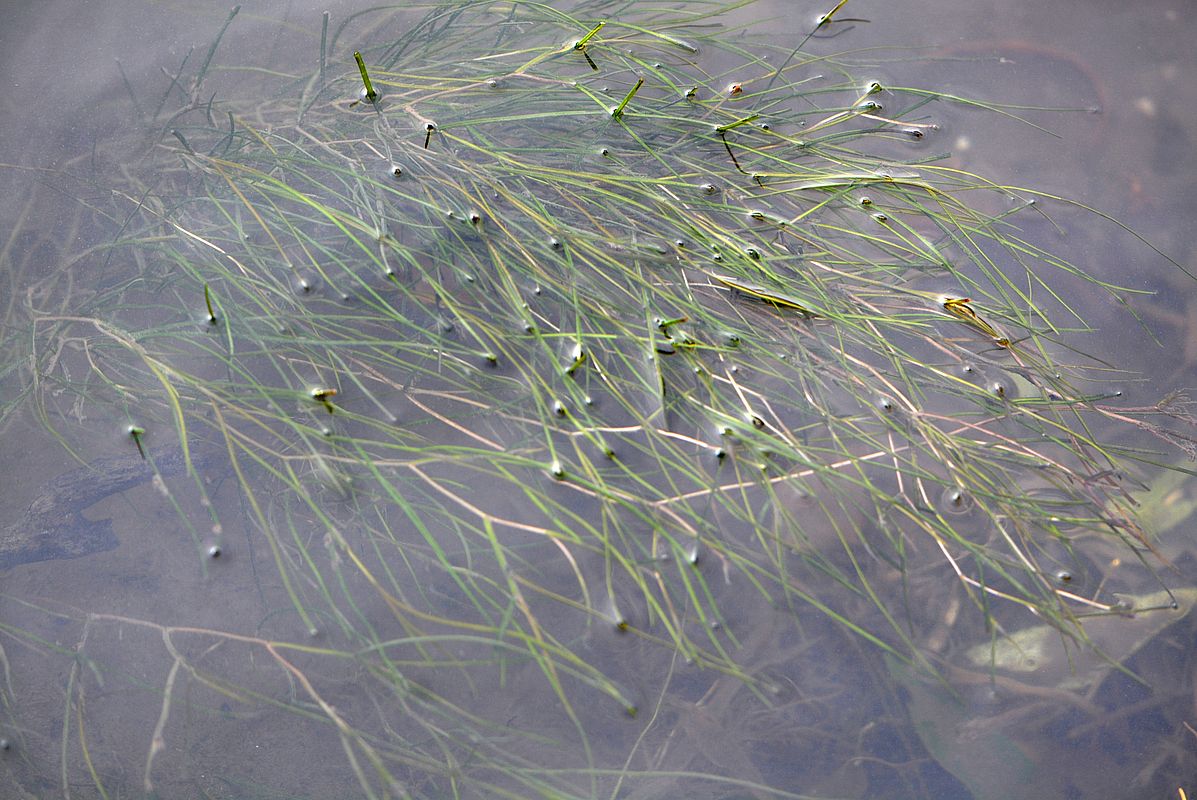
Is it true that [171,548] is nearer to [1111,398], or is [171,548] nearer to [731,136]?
[731,136]

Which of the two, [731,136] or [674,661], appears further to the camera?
[731,136]

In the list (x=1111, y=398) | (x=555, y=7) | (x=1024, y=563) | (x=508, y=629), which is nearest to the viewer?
(x=508, y=629)

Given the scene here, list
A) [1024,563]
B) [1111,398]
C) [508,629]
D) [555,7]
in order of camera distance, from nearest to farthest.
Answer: [508,629] → [1024,563] → [1111,398] → [555,7]

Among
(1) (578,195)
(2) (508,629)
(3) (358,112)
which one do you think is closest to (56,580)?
(2) (508,629)

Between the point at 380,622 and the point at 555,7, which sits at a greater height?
the point at 555,7

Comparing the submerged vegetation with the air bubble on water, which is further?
the air bubble on water

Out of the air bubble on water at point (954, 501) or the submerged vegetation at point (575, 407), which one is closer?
the submerged vegetation at point (575, 407)

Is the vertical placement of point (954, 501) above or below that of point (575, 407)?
below

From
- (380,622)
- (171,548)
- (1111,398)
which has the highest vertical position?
(171,548)
